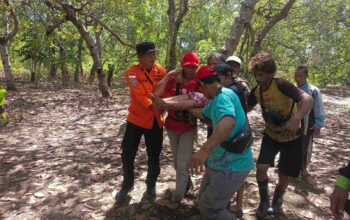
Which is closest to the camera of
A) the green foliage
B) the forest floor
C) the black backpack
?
the black backpack

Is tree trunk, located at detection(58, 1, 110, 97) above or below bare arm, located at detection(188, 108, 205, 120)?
above

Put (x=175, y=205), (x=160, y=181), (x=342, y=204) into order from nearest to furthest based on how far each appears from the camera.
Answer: (x=342, y=204) < (x=175, y=205) < (x=160, y=181)

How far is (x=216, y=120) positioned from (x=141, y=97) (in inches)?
59.9

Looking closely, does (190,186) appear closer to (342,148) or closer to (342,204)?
(342,204)

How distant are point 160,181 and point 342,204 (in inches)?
133

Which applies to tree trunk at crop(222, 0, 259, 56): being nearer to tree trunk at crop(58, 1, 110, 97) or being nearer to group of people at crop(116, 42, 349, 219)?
group of people at crop(116, 42, 349, 219)

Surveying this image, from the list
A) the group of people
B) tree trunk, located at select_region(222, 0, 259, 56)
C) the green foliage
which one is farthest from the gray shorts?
the green foliage

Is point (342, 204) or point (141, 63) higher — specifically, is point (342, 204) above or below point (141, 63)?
below

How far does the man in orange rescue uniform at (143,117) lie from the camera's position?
4230 mm

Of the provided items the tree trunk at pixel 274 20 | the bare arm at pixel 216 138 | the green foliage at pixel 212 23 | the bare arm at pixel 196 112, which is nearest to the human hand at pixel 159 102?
the bare arm at pixel 196 112

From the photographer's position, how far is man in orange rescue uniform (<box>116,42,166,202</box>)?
167 inches

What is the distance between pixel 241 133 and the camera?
3.04 meters

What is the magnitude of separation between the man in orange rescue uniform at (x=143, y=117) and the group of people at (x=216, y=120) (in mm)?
12

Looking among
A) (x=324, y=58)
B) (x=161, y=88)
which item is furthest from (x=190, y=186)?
(x=324, y=58)
